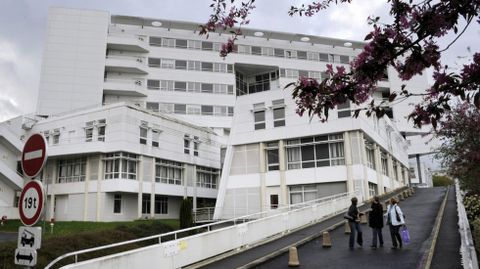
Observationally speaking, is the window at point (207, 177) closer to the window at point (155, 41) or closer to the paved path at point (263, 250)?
the window at point (155, 41)

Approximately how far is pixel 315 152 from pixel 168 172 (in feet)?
54.6

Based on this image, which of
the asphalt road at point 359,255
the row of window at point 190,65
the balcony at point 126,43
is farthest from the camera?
the row of window at point 190,65

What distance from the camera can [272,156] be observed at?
117ft

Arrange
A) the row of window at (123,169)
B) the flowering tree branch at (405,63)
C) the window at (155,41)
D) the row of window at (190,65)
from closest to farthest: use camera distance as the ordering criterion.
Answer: the flowering tree branch at (405,63) < the row of window at (123,169) < the row of window at (190,65) < the window at (155,41)

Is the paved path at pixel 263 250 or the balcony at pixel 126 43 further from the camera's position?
the balcony at pixel 126 43

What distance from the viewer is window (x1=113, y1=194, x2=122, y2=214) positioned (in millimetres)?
38531

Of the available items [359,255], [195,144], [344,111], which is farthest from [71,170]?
[359,255]

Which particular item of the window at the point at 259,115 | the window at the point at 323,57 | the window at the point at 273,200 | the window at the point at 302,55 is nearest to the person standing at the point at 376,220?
the window at the point at 273,200

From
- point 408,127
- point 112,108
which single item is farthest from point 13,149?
point 408,127

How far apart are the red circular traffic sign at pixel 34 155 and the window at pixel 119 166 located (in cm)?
3286

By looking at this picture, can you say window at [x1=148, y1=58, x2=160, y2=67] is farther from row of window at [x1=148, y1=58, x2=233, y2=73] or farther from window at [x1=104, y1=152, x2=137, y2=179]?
window at [x1=104, y1=152, x2=137, y2=179]

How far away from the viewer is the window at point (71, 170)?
3994 cm

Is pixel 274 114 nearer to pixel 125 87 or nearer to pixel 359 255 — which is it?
pixel 359 255

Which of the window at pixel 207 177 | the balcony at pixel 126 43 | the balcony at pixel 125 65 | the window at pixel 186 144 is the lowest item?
the window at pixel 207 177
